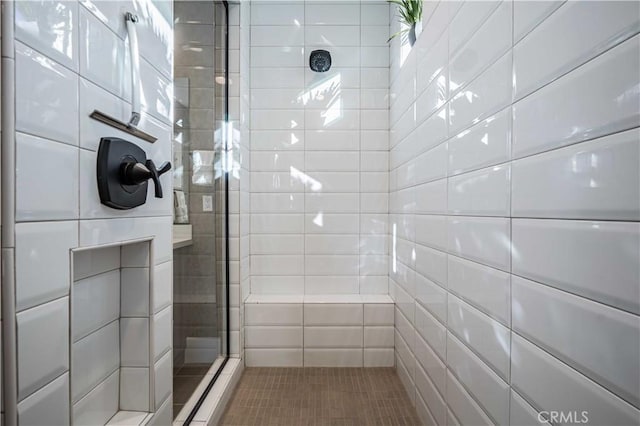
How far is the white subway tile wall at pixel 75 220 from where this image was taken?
0.63 meters

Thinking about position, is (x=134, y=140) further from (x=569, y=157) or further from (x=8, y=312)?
(x=569, y=157)

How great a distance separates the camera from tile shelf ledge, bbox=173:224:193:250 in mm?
1606

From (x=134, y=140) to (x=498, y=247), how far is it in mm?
1107

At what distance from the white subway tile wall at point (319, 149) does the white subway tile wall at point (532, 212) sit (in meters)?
1.01

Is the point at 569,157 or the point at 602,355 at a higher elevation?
the point at 569,157

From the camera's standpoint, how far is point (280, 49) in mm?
2598

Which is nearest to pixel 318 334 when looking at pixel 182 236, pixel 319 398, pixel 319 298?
pixel 319 298

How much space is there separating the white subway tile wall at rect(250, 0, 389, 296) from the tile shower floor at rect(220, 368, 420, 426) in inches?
23.0

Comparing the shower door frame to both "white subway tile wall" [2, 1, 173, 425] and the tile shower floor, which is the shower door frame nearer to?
the tile shower floor

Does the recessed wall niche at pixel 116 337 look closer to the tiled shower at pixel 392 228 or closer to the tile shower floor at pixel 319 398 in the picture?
the tiled shower at pixel 392 228

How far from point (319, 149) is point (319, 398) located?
1680 millimetres

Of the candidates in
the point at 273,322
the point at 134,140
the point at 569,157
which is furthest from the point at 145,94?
the point at 273,322

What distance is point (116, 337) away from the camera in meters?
1.09

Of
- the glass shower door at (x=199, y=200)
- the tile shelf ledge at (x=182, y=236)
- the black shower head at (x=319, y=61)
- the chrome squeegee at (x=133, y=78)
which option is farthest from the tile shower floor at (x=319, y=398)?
the black shower head at (x=319, y=61)
